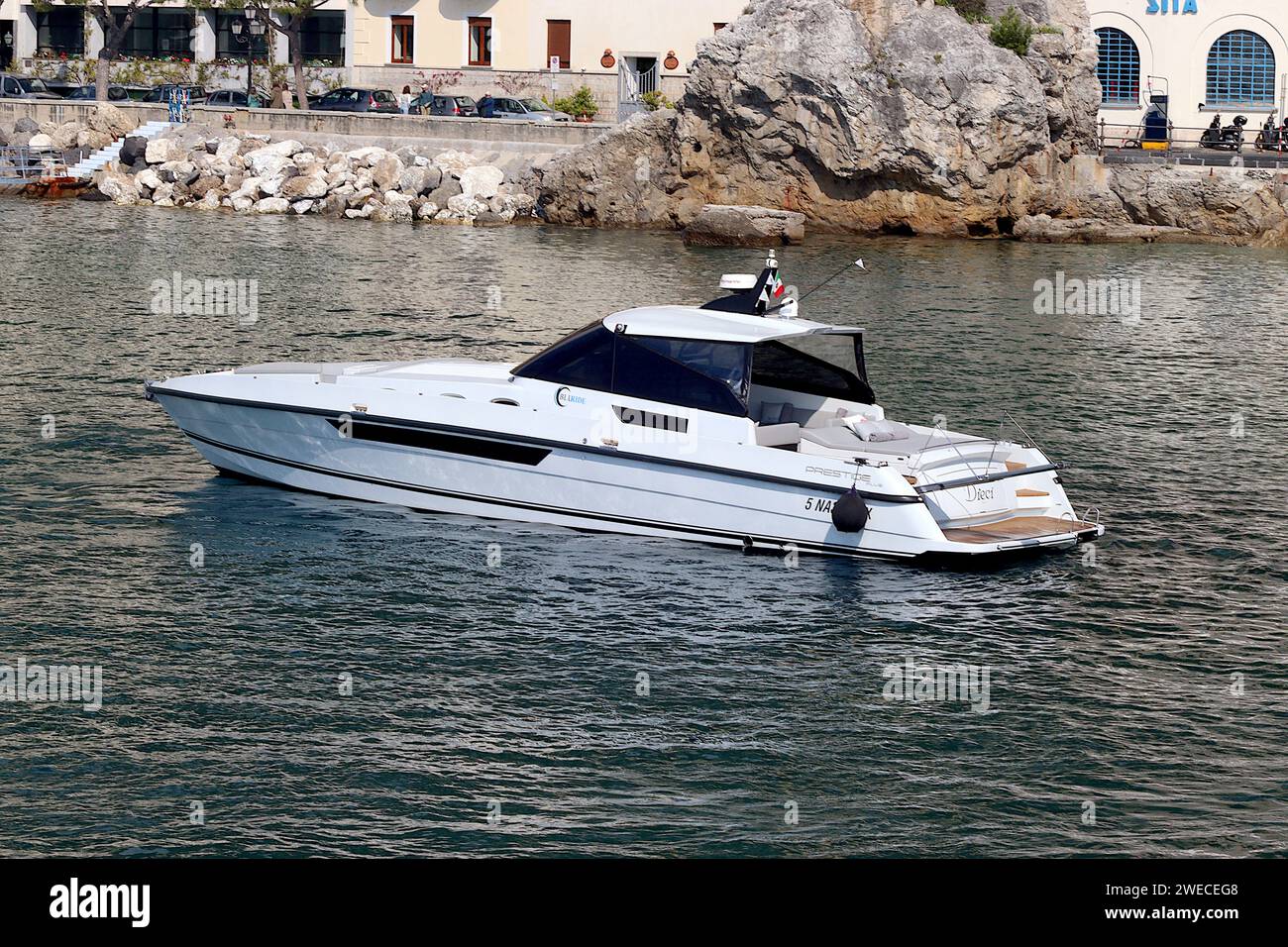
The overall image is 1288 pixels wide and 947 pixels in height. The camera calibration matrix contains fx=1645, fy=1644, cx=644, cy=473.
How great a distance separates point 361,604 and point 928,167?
3814 cm

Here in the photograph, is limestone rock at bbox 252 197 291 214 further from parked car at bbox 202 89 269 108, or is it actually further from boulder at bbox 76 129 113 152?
parked car at bbox 202 89 269 108

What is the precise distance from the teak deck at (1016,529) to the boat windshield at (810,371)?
245 cm

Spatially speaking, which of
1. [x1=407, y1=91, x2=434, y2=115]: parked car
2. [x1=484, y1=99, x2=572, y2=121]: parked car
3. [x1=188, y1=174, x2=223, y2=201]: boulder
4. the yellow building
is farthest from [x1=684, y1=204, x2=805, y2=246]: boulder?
[x1=407, y1=91, x2=434, y2=115]: parked car

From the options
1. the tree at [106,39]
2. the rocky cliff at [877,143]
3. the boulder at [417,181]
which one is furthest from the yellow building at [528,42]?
the rocky cliff at [877,143]

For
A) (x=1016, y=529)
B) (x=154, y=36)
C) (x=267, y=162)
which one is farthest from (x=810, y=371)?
(x=154, y=36)

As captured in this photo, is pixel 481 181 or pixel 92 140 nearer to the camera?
pixel 481 181

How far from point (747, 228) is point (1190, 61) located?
28773mm

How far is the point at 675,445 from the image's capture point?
17.4 m

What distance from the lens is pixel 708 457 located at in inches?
678

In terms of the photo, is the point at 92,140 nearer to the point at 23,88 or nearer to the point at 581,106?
the point at 23,88

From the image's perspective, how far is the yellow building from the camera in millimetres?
71500

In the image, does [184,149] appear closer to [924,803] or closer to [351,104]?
[351,104]

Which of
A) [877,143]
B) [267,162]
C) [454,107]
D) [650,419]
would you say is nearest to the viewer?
[650,419]

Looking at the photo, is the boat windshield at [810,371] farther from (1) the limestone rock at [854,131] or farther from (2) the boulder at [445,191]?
(2) the boulder at [445,191]
